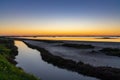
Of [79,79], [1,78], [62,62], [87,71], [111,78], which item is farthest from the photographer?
[62,62]

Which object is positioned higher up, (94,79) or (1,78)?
(1,78)

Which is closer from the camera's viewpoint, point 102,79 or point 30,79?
point 30,79

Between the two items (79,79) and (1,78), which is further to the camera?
(79,79)

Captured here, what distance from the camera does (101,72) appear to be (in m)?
28.0

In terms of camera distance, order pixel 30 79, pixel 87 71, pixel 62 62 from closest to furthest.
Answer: pixel 30 79, pixel 87 71, pixel 62 62

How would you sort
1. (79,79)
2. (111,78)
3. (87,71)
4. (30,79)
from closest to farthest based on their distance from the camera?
(30,79), (111,78), (79,79), (87,71)

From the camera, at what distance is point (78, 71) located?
3086 centimetres

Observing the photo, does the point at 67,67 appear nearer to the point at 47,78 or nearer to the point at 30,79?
the point at 47,78

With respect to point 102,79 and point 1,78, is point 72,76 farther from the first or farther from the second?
point 1,78

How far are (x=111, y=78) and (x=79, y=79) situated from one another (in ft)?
12.0

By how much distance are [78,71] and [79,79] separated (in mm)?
3991

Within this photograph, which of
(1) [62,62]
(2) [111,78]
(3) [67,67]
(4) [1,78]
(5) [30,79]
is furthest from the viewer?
(1) [62,62]

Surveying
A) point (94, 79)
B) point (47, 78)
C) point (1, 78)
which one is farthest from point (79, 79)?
point (1, 78)

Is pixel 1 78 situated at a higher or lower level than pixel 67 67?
A: higher
